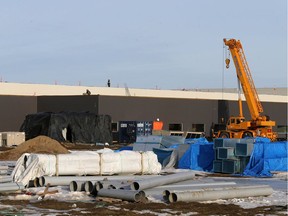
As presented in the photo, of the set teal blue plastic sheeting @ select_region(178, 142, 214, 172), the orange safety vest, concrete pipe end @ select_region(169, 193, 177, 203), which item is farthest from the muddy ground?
the orange safety vest

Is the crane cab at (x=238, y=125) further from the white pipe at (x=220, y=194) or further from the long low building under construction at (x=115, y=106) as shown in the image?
the white pipe at (x=220, y=194)

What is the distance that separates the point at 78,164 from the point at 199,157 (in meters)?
7.82

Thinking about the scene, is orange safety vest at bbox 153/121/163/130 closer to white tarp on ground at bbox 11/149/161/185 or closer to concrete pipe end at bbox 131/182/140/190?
white tarp on ground at bbox 11/149/161/185

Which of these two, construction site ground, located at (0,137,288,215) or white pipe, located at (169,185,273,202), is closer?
construction site ground, located at (0,137,288,215)

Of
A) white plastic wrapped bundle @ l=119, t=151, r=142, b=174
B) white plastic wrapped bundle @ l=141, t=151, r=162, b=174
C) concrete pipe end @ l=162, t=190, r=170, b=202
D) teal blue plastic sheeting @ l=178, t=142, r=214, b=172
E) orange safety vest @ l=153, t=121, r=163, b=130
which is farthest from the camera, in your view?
orange safety vest @ l=153, t=121, r=163, b=130

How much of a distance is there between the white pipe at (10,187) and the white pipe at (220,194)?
211 inches

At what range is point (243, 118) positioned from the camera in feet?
164

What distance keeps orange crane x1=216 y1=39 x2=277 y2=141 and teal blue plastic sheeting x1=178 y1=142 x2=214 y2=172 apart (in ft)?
67.2

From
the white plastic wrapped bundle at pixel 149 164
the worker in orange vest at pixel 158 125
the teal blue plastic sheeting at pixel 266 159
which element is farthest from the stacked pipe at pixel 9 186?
the worker in orange vest at pixel 158 125

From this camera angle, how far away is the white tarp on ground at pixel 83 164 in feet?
72.4

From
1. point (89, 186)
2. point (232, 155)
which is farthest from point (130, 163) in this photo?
point (89, 186)

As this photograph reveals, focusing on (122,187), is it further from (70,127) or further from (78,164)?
(70,127)

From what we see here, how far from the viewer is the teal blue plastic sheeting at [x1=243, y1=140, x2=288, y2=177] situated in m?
27.4

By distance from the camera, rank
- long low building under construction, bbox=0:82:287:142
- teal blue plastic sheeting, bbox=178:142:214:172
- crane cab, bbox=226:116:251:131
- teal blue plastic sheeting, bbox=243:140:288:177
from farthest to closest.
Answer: long low building under construction, bbox=0:82:287:142 < crane cab, bbox=226:116:251:131 < teal blue plastic sheeting, bbox=178:142:214:172 < teal blue plastic sheeting, bbox=243:140:288:177
